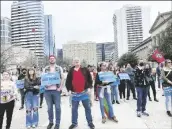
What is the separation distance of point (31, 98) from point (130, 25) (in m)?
177

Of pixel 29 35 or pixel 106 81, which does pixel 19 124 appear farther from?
pixel 29 35

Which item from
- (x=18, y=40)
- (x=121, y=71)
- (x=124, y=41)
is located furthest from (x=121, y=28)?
(x=121, y=71)

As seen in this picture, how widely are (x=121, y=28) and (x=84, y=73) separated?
572 ft

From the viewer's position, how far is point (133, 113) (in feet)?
35.1

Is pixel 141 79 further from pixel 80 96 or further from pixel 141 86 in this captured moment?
pixel 80 96

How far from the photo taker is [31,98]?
931 centimetres

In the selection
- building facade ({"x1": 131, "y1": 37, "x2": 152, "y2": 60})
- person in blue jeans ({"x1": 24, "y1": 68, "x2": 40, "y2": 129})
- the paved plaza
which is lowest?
the paved plaza

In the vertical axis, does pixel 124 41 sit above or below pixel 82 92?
above

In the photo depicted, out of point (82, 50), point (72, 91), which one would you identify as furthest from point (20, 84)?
point (82, 50)

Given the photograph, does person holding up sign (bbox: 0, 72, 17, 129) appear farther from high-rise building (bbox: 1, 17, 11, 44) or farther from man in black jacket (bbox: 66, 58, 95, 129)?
high-rise building (bbox: 1, 17, 11, 44)

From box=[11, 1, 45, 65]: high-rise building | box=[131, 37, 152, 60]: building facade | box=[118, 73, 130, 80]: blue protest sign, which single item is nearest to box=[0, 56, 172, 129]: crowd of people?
box=[118, 73, 130, 80]: blue protest sign

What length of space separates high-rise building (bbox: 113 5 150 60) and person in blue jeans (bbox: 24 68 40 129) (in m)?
169

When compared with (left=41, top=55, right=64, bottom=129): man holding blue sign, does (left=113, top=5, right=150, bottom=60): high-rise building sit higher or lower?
higher

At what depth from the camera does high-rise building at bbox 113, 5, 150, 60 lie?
179125 mm
